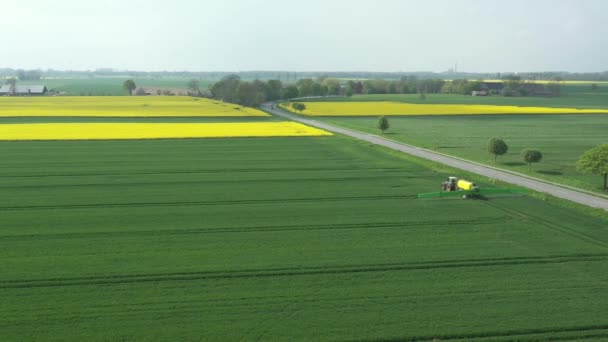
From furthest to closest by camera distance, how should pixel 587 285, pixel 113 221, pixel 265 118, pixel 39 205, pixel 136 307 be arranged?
pixel 265 118
pixel 39 205
pixel 113 221
pixel 587 285
pixel 136 307

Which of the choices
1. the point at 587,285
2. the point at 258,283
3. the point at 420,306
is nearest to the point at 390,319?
the point at 420,306

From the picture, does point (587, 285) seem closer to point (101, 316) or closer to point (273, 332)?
point (273, 332)

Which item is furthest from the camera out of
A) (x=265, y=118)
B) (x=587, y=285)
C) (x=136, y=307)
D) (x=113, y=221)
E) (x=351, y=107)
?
(x=351, y=107)

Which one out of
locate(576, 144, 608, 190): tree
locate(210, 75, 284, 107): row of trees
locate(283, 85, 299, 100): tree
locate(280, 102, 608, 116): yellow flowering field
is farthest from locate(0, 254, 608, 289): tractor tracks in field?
locate(283, 85, 299, 100): tree

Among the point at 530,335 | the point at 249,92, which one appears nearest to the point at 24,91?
the point at 249,92

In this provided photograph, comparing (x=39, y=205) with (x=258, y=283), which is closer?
(x=258, y=283)

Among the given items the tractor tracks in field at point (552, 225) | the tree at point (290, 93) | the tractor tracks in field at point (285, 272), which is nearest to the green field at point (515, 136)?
the tractor tracks in field at point (552, 225)
